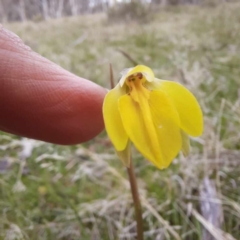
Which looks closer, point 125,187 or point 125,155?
point 125,155

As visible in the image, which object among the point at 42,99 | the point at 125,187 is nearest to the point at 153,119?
the point at 42,99

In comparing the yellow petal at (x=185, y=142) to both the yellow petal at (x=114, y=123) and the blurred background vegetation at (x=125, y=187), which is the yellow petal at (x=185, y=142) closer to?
the yellow petal at (x=114, y=123)

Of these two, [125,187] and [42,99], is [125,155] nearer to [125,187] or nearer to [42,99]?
[42,99]

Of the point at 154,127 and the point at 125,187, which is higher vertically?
the point at 154,127

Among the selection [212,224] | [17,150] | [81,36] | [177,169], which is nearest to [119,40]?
[81,36]

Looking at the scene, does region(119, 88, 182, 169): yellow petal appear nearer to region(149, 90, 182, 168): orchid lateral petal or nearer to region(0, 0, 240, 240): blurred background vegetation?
region(149, 90, 182, 168): orchid lateral petal

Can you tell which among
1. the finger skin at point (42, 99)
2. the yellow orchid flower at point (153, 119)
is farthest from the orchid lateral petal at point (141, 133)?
the finger skin at point (42, 99)

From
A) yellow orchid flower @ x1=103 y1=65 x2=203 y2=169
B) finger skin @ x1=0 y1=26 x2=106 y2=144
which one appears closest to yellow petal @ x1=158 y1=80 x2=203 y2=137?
yellow orchid flower @ x1=103 y1=65 x2=203 y2=169
